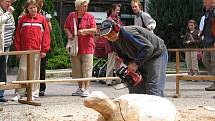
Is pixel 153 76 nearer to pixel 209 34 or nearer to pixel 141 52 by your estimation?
pixel 141 52

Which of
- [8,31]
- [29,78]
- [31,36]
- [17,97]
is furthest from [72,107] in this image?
[8,31]

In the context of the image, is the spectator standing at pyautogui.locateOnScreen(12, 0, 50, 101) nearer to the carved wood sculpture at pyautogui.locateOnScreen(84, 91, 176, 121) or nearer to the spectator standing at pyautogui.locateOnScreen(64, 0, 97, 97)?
the spectator standing at pyautogui.locateOnScreen(64, 0, 97, 97)

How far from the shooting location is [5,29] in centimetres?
1005

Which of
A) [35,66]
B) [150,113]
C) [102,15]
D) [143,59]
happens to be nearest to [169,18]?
[102,15]

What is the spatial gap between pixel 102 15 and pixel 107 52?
743cm

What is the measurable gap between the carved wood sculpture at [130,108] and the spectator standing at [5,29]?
15.7 feet

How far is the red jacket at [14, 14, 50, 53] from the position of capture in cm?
995

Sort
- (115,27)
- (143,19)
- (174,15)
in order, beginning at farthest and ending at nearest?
(174,15)
(143,19)
(115,27)

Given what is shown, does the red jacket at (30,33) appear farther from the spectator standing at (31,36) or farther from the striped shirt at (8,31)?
the striped shirt at (8,31)

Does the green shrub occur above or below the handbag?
below

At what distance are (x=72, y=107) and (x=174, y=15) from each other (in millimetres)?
11181

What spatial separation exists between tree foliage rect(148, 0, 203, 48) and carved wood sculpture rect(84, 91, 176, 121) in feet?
47.2

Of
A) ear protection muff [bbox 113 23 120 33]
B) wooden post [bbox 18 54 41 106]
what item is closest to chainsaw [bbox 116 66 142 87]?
ear protection muff [bbox 113 23 120 33]

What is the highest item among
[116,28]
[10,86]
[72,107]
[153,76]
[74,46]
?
[116,28]
